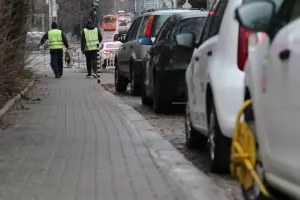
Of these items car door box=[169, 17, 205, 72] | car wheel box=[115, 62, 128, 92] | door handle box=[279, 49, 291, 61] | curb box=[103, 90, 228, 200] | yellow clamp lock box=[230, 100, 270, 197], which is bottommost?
car wheel box=[115, 62, 128, 92]

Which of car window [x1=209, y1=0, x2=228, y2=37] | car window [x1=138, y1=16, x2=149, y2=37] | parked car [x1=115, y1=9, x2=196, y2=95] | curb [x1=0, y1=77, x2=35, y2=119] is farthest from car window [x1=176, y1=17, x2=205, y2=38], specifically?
car window [x1=138, y1=16, x2=149, y2=37]

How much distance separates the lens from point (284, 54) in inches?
178

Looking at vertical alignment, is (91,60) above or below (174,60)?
below

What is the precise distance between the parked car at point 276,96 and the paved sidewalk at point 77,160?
5.36 ft

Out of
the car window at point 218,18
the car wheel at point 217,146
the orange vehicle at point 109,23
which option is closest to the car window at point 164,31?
the car window at point 218,18

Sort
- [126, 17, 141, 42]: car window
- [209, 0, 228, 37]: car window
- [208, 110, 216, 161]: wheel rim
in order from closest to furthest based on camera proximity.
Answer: [208, 110, 216, 161]: wheel rim
[209, 0, 228, 37]: car window
[126, 17, 141, 42]: car window

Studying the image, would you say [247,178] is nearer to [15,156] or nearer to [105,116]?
[15,156]

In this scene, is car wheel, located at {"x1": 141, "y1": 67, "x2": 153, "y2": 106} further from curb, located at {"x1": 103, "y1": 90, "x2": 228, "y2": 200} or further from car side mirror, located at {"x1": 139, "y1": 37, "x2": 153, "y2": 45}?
curb, located at {"x1": 103, "y1": 90, "x2": 228, "y2": 200}

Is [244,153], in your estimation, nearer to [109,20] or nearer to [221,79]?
[221,79]

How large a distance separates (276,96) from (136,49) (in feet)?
37.1

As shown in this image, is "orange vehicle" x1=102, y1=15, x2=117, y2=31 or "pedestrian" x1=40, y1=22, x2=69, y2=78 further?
"orange vehicle" x1=102, y1=15, x2=117, y2=31

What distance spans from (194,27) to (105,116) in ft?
7.45

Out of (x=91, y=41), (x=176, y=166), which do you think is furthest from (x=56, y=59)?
(x=176, y=166)

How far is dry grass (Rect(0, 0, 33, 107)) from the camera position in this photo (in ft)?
36.0
